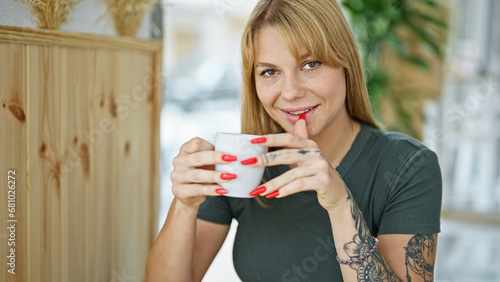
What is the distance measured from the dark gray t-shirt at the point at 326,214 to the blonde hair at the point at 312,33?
187 mm

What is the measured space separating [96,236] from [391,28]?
2493mm

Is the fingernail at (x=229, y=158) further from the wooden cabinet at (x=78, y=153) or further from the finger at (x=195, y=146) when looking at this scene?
the wooden cabinet at (x=78, y=153)

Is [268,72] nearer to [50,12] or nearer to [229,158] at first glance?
[229,158]

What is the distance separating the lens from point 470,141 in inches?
173

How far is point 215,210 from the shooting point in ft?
4.30

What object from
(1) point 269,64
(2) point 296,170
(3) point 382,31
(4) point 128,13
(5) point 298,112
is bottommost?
(2) point 296,170

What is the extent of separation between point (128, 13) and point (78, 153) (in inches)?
16.0

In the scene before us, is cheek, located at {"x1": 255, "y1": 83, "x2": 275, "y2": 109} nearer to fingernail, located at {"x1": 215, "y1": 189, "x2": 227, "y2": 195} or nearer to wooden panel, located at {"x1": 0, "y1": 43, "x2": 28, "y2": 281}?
fingernail, located at {"x1": 215, "y1": 189, "x2": 227, "y2": 195}

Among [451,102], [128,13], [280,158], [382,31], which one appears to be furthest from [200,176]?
[451,102]

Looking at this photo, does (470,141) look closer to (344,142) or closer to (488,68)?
(488,68)

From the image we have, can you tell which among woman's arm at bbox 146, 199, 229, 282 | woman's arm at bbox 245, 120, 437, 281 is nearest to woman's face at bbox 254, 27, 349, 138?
woman's arm at bbox 245, 120, 437, 281

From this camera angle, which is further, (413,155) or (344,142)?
(344,142)

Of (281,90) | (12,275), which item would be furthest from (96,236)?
(281,90)

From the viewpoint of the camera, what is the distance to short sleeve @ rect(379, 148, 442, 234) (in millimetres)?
1101
